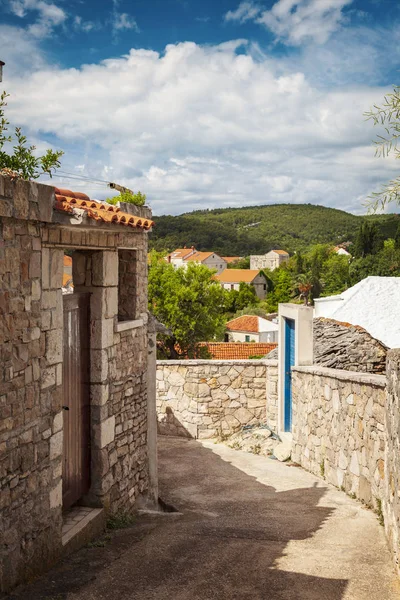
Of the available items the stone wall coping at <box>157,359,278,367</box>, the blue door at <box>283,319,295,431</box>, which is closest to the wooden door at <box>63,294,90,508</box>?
the blue door at <box>283,319,295,431</box>

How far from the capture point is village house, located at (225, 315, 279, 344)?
48750 millimetres

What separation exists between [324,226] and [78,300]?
138876 millimetres

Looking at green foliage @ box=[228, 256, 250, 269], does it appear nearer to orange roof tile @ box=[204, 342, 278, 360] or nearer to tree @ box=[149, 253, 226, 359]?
tree @ box=[149, 253, 226, 359]

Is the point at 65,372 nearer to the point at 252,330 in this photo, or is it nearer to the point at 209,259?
the point at 252,330

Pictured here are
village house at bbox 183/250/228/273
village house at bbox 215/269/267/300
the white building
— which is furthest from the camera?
village house at bbox 183/250/228/273

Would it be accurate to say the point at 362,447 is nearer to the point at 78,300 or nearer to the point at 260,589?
the point at 260,589

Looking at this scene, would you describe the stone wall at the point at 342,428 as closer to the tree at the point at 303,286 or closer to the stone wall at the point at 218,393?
the stone wall at the point at 218,393

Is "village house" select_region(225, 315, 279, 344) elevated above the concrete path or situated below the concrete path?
below

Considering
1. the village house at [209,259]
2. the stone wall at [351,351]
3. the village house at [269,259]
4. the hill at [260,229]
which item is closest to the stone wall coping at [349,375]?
the stone wall at [351,351]

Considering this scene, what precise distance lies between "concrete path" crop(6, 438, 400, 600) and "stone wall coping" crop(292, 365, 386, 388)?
1593 mm

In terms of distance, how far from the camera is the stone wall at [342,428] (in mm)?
7258

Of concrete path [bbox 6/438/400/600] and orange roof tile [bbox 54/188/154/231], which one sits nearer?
concrete path [bbox 6/438/400/600]

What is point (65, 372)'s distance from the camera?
6.14 meters

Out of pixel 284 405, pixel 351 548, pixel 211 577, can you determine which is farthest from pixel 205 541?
pixel 284 405
